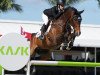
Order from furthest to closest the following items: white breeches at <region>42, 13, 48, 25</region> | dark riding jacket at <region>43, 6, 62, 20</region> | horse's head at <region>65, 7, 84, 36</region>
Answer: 1. white breeches at <region>42, 13, 48, 25</region>
2. dark riding jacket at <region>43, 6, 62, 20</region>
3. horse's head at <region>65, 7, 84, 36</region>

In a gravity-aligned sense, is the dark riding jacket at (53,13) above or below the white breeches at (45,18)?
above

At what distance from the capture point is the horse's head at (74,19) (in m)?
12.2

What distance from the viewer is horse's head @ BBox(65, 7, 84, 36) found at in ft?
40.1

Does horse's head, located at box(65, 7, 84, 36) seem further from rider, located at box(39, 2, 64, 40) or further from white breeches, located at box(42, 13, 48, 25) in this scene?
white breeches, located at box(42, 13, 48, 25)

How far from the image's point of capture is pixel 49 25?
43.3 feet

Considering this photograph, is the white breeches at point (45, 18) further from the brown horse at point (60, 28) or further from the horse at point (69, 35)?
the horse at point (69, 35)

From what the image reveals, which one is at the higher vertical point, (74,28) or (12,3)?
(12,3)

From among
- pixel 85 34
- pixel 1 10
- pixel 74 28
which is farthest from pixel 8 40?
pixel 1 10

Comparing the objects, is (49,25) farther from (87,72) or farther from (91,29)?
(91,29)

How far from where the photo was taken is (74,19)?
12.4 m

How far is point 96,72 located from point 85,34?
1.97 metres

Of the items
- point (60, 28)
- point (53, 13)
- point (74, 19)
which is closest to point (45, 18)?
point (53, 13)

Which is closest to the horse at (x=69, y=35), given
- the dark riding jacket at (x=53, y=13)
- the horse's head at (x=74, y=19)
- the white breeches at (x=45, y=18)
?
the horse's head at (x=74, y=19)

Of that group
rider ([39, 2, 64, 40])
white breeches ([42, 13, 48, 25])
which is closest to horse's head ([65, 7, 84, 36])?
rider ([39, 2, 64, 40])
